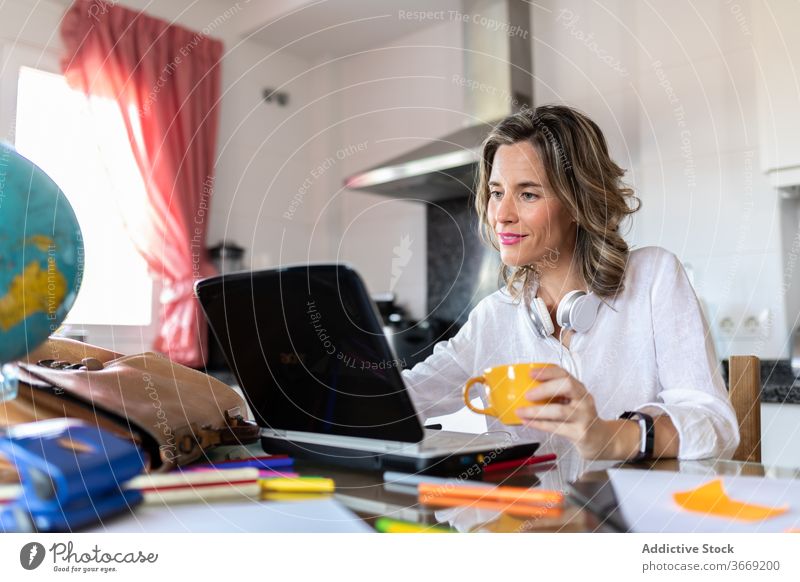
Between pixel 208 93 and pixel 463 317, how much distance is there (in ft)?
4.26

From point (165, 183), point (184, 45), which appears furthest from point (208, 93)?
point (165, 183)

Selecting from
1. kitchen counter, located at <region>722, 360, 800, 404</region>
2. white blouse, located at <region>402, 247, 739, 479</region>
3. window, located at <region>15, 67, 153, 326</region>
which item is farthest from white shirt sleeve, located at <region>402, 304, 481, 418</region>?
window, located at <region>15, 67, 153, 326</region>

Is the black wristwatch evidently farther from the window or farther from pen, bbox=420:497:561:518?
the window

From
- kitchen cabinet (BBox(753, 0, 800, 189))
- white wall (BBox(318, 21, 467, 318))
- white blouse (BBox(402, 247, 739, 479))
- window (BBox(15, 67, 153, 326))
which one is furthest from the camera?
white wall (BBox(318, 21, 467, 318))

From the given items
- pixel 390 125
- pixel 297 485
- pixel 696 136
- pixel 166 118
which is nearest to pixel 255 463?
pixel 297 485

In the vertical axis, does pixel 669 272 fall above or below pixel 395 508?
above

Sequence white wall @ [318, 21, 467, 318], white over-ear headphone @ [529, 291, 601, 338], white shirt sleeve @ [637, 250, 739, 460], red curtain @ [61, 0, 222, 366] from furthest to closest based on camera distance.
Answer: white wall @ [318, 21, 467, 318], red curtain @ [61, 0, 222, 366], white over-ear headphone @ [529, 291, 601, 338], white shirt sleeve @ [637, 250, 739, 460]

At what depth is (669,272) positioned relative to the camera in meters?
0.89

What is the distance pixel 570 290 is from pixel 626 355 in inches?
5.2

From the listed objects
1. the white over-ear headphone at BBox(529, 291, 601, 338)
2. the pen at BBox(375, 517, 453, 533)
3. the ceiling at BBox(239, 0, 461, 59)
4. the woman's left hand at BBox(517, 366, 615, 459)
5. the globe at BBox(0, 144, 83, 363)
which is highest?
the ceiling at BBox(239, 0, 461, 59)

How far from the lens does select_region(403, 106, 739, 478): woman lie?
2.84 feet

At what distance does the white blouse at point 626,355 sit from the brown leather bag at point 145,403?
1.05 feet

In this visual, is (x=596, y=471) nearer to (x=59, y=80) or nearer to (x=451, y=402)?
(x=451, y=402)

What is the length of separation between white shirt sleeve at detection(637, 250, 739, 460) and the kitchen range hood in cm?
123
